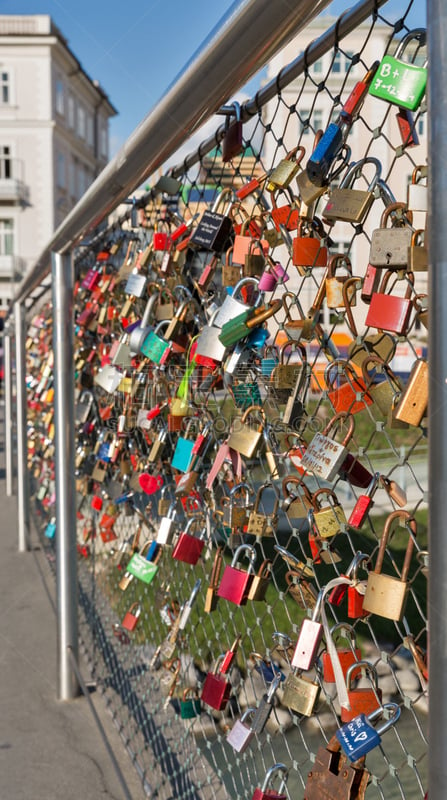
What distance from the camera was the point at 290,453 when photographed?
0.83 meters

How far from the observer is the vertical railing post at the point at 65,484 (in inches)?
71.2

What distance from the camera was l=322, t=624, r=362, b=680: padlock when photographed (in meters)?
0.69

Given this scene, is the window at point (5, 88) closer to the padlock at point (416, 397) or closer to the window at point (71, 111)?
the window at point (71, 111)

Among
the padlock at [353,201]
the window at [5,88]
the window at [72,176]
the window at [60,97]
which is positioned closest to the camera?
the padlock at [353,201]

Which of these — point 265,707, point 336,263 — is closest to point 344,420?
point 336,263

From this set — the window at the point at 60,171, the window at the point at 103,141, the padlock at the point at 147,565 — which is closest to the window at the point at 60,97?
the window at the point at 60,171

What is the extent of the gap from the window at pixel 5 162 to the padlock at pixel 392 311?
22095 mm

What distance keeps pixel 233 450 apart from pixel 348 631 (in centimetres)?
30

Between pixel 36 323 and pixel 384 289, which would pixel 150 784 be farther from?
pixel 36 323

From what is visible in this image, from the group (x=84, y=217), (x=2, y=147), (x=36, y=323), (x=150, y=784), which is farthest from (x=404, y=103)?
(x=2, y=147)

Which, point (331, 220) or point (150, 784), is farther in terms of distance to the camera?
point (150, 784)

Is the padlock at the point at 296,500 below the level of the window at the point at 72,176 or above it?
below

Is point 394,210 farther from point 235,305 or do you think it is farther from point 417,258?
point 235,305

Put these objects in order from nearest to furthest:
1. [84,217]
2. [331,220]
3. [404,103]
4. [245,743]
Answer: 1. [404,103]
2. [331,220]
3. [245,743]
4. [84,217]
